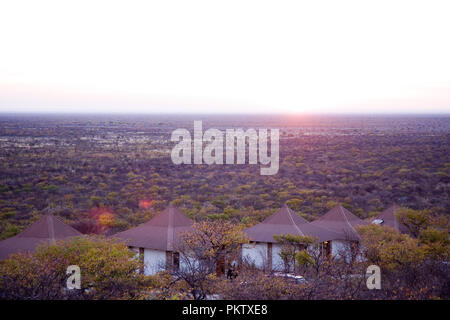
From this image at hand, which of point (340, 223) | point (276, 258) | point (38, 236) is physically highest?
point (38, 236)

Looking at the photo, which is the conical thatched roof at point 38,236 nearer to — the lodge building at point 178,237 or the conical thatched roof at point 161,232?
the lodge building at point 178,237

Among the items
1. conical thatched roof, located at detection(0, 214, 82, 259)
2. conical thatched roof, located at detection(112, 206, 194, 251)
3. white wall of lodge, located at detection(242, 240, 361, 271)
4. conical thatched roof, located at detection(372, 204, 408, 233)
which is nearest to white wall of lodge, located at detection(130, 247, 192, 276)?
Result: conical thatched roof, located at detection(112, 206, 194, 251)

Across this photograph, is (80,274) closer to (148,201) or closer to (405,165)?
(148,201)

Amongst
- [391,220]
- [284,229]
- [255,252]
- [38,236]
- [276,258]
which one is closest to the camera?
[38,236]

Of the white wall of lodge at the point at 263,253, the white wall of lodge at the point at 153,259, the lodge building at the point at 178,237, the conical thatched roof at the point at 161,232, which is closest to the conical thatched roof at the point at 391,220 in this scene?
the lodge building at the point at 178,237

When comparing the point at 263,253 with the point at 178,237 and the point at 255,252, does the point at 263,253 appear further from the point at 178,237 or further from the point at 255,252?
the point at 178,237

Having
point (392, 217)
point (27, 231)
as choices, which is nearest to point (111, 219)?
point (27, 231)

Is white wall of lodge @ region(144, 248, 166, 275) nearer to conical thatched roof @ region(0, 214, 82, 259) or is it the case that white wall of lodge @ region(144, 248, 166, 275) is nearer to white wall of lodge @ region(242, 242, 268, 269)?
conical thatched roof @ region(0, 214, 82, 259)

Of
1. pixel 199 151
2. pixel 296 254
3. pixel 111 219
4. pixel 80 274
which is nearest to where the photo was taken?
pixel 80 274

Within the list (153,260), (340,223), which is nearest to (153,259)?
(153,260)

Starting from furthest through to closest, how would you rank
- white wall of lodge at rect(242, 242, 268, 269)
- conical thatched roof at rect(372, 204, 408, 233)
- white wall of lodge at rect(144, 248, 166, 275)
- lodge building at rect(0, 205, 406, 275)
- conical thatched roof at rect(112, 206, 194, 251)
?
1. conical thatched roof at rect(372, 204, 408, 233)
2. white wall of lodge at rect(242, 242, 268, 269)
3. conical thatched roof at rect(112, 206, 194, 251)
4. white wall of lodge at rect(144, 248, 166, 275)
5. lodge building at rect(0, 205, 406, 275)

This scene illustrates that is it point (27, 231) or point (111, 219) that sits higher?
point (27, 231)
